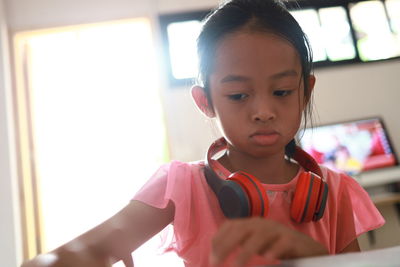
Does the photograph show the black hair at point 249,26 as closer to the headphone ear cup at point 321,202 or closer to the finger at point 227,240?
the headphone ear cup at point 321,202

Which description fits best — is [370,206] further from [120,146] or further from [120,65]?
[120,65]

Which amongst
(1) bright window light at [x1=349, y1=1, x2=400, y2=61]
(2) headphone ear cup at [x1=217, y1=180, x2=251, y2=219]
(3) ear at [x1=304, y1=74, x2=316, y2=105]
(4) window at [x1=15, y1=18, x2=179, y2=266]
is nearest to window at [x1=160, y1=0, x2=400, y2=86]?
(1) bright window light at [x1=349, y1=1, x2=400, y2=61]

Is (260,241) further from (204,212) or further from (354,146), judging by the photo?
(354,146)

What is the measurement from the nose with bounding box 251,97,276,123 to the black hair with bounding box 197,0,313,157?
0.30 feet

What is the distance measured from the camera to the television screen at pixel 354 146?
204 cm

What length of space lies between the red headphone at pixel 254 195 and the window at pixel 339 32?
0.37 metres

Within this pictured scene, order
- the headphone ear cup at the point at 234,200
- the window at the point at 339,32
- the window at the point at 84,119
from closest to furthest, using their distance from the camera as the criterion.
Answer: the headphone ear cup at the point at 234,200, the window at the point at 339,32, the window at the point at 84,119

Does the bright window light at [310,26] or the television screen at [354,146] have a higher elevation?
the bright window light at [310,26]

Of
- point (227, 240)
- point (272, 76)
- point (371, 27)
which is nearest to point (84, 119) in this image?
point (371, 27)

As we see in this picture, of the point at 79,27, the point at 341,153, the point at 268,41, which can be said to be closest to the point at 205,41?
the point at 268,41

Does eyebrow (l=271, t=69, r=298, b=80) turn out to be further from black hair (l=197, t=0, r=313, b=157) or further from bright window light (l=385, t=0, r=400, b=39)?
bright window light (l=385, t=0, r=400, b=39)

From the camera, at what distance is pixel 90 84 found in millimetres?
2342

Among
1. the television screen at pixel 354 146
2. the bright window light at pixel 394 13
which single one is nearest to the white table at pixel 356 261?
the bright window light at pixel 394 13

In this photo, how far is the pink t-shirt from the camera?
39 centimetres
